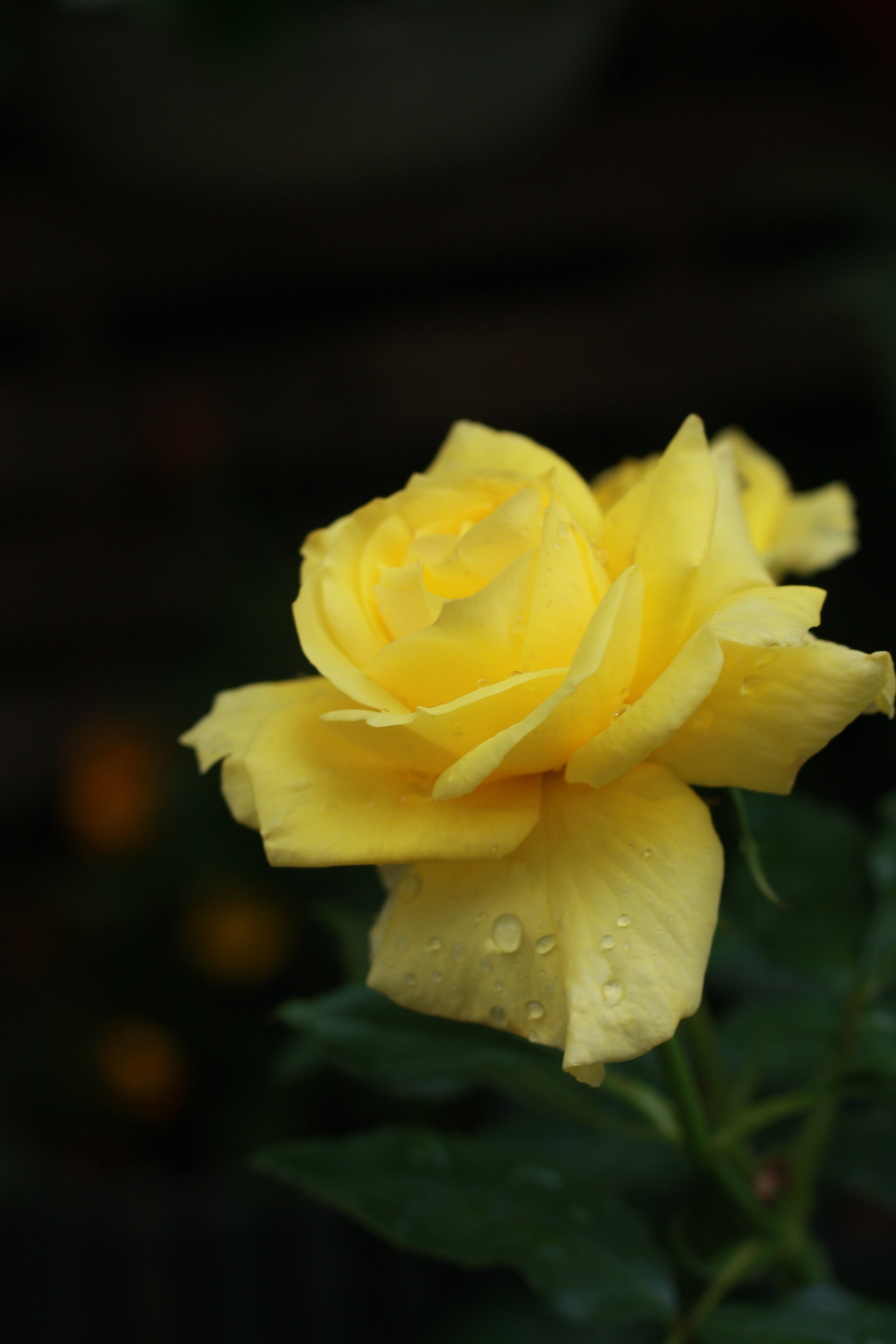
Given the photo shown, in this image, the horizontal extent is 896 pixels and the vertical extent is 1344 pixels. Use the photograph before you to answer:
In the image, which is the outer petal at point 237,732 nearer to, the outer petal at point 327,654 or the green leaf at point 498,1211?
the outer petal at point 327,654

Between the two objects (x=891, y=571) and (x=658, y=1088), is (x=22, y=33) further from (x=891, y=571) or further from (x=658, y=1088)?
(x=658, y=1088)

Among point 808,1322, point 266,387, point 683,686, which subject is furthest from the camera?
point 266,387

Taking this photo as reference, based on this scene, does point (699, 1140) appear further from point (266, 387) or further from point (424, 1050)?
point (266, 387)

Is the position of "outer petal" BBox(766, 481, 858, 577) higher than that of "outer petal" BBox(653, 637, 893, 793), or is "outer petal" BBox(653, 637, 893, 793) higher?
"outer petal" BBox(766, 481, 858, 577)

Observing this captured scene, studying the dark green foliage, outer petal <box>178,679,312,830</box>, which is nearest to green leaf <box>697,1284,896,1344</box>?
the dark green foliage

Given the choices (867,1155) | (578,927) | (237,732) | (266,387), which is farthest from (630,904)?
(266,387)

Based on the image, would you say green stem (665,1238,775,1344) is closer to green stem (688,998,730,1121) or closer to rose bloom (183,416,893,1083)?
green stem (688,998,730,1121)
